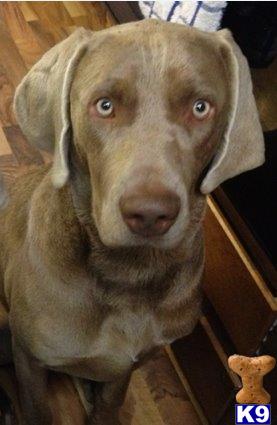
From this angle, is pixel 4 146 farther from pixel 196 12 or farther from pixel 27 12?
pixel 196 12

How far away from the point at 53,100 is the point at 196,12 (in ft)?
1.94

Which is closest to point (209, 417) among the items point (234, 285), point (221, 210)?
point (234, 285)

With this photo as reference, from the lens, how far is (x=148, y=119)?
0.94 m

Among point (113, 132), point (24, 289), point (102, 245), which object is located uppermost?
point (113, 132)

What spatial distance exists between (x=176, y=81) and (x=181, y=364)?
978mm

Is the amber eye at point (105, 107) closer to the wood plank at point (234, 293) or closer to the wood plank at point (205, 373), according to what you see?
the wood plank at point (234, 293)

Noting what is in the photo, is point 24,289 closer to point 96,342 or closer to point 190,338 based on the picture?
point 96,342

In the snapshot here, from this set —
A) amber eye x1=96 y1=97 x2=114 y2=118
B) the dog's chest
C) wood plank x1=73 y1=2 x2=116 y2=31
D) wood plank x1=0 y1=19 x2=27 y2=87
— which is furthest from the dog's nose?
wood plank x1=73 y1=2 x2=116 y2=31

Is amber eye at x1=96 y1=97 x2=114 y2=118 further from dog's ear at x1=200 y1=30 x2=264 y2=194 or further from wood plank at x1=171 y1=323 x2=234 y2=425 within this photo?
wood plank at x1=171 y1=323 x2=234 y2=425

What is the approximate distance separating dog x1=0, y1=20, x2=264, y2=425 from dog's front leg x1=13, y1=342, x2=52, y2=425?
10mm

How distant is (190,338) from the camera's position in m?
1.66

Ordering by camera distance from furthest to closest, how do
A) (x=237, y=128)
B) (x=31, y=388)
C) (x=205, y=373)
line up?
(x=205, y=373) < (x=31, y=388) < (x=237, y=128)

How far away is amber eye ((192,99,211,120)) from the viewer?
0.97 meters

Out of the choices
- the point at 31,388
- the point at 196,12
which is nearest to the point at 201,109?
the point at 196,12
